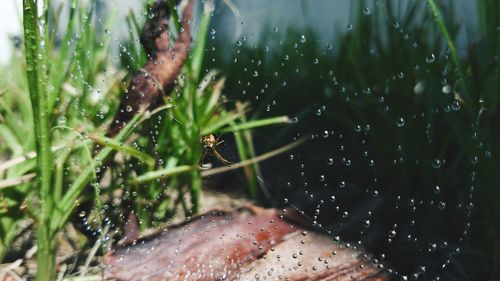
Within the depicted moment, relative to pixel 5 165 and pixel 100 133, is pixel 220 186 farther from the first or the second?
pixel 5 165

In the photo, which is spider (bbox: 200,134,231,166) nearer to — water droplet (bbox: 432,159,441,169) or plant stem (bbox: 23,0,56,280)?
plant stem (bbox: 23,0,56,280)

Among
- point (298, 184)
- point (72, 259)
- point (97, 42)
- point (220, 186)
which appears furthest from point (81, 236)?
point (97, 42)

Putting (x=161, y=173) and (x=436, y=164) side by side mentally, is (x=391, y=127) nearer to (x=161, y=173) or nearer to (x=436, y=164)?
(x=436, y=164)

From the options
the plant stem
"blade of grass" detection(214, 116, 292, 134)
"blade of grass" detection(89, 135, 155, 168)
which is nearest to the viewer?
the plant stem

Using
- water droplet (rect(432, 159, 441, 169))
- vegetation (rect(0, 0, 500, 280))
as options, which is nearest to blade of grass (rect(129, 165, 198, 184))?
vegetation (rect(0, 0, 500, 280))

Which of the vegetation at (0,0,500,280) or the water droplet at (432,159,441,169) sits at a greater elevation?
the vegetation at (0,0,500,280)

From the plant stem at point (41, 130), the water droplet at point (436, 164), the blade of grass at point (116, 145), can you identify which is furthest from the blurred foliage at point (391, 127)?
the plant stem at point (41, 130)

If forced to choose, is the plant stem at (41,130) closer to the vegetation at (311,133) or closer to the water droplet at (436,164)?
the vegetation at (311,133)
